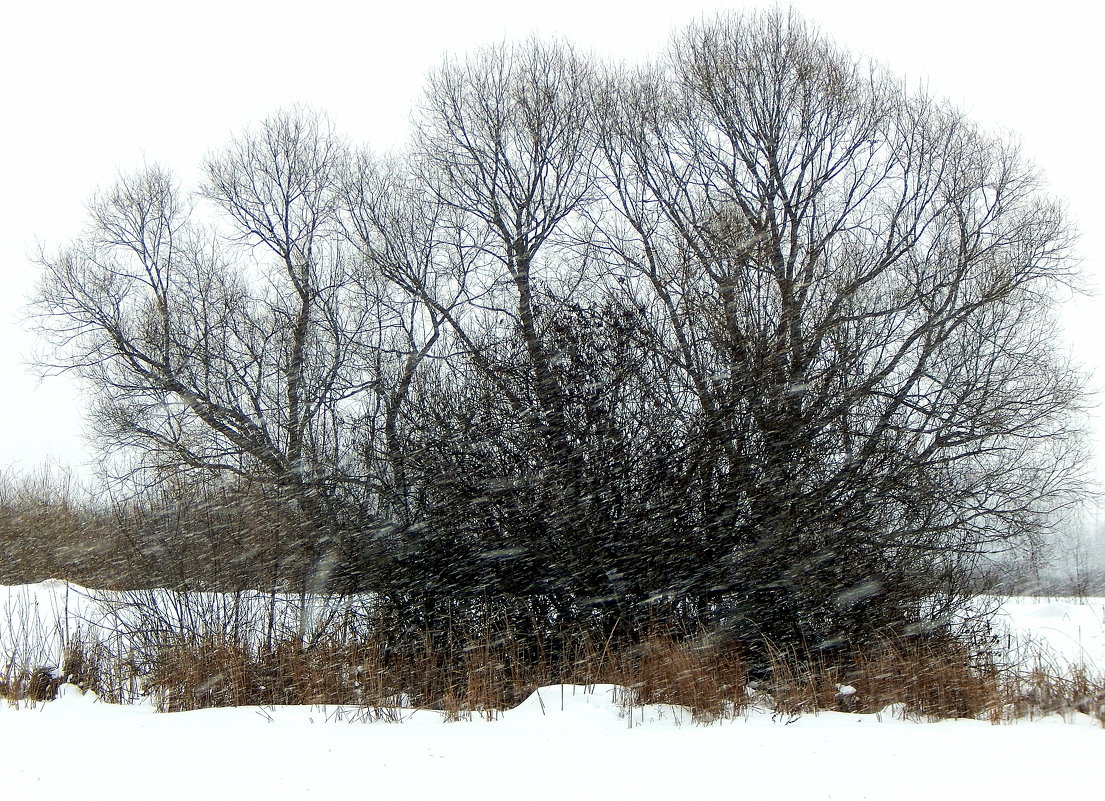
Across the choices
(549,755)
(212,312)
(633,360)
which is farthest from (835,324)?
(212,312)

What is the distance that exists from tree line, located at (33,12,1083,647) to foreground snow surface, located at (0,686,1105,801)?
2308 millimetres

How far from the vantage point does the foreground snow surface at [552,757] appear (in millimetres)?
4324

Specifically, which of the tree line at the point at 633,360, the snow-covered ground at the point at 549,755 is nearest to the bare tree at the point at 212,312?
the tree line at the point at 633,360

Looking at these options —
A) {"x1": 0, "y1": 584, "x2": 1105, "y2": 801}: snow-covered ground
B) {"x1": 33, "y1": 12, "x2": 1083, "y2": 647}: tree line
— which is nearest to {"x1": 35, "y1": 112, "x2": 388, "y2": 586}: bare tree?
{"x1": 33, "y1": 12, "x2": 1083, "y2": 647}: tree line

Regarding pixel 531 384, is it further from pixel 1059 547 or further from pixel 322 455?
pixel 1059 547

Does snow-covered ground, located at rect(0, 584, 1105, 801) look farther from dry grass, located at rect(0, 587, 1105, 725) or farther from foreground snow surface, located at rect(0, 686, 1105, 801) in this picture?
dry grass, located at rect(0, 587, 1105, 725)

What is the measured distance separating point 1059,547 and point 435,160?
14.8 meters

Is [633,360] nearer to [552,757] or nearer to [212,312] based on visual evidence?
[552,757]

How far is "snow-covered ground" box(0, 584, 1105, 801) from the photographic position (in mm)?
4328

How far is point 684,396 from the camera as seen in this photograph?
28.1 ft

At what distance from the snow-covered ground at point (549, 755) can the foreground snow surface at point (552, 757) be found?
0.04ft

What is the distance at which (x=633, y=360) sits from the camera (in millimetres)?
8508

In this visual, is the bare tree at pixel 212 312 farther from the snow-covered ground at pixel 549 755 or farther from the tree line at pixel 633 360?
the snow-covered ground at pixel 549 755

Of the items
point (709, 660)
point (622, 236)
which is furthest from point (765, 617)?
point (622, 236)
